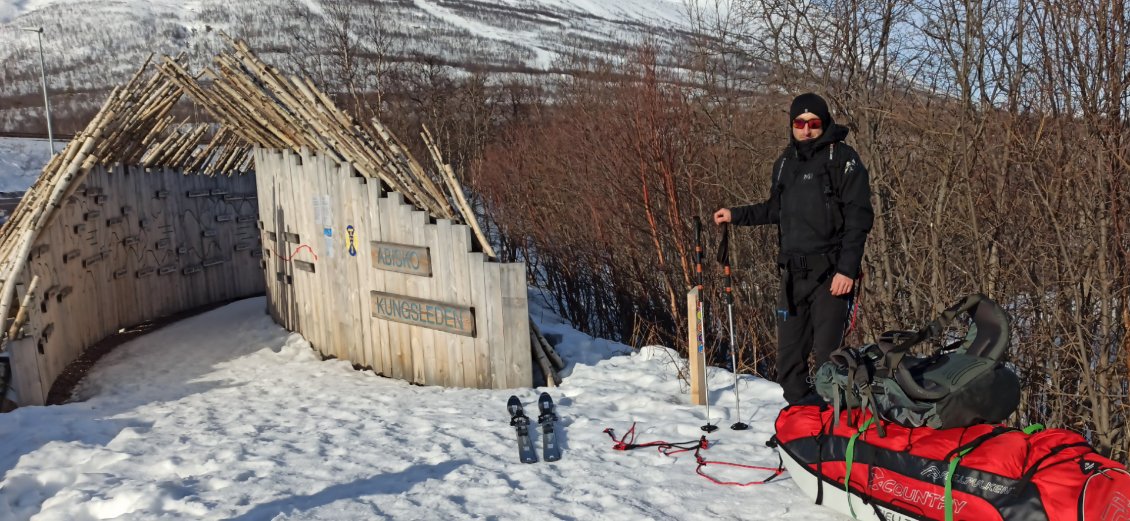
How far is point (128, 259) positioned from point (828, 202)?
9519mm

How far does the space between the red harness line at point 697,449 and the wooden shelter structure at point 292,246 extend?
1639 mm

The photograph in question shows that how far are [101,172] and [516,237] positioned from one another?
572cm

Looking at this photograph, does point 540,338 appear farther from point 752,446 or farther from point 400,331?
point 752,446

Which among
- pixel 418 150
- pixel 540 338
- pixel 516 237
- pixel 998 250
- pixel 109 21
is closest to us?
pixel 998 250

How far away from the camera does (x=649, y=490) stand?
4.19m

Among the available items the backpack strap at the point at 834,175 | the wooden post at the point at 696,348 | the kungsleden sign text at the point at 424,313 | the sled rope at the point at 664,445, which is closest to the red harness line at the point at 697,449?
the sled rope at the point at 664,445

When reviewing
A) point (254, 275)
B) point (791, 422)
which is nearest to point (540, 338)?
point (791, 422)

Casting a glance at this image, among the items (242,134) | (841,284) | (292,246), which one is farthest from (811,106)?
(242,134)

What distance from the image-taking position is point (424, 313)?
705cm

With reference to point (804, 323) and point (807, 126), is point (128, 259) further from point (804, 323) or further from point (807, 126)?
point (807, 126)

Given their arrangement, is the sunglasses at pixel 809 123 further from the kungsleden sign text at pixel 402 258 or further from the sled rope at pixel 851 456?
the kungsleden sign text at pixel 402 258

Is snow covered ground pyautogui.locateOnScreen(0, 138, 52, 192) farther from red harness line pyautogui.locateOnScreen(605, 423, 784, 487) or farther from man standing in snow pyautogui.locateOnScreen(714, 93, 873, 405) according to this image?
man standing in snow pyautogui.locateOnScreen(714, 93, 873, 405)

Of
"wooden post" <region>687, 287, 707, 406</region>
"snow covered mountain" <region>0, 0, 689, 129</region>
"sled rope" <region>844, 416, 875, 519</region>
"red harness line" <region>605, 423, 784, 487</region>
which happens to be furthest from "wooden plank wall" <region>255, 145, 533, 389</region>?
"snow covered mountain" <region>0, 0, 689, 129</region>

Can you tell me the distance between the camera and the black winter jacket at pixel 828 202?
4.17 metres
